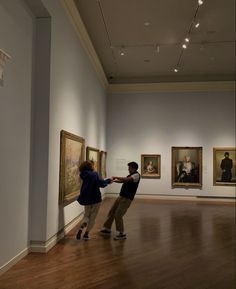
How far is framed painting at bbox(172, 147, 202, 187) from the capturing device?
1591 cm

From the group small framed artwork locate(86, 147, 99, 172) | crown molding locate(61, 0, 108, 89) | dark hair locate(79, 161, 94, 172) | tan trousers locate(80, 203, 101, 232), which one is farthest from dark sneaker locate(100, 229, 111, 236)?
crown molding locate(61, 0, 108, 89)

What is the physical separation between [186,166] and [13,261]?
39.7 ft

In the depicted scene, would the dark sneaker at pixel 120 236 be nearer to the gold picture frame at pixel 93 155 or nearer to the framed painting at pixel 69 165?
the framed painting at pixel 69 165

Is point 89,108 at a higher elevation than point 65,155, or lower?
higher

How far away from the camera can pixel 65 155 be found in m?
7.70

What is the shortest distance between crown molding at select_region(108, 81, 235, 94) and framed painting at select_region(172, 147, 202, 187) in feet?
11.1

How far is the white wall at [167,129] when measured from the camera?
16.0 metres

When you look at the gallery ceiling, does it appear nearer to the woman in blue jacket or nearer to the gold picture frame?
the gold picture frame

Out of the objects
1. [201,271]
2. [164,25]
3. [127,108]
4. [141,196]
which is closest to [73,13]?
[164,25]

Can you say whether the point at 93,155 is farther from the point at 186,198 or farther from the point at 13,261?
the point at 13,261

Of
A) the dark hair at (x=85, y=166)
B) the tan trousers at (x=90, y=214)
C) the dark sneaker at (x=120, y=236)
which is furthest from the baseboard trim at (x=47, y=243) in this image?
the dark hair at (x=85, y=166)

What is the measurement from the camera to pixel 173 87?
16.3m

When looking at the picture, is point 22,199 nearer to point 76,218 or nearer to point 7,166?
point 7,166

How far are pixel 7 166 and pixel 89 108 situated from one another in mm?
6467
